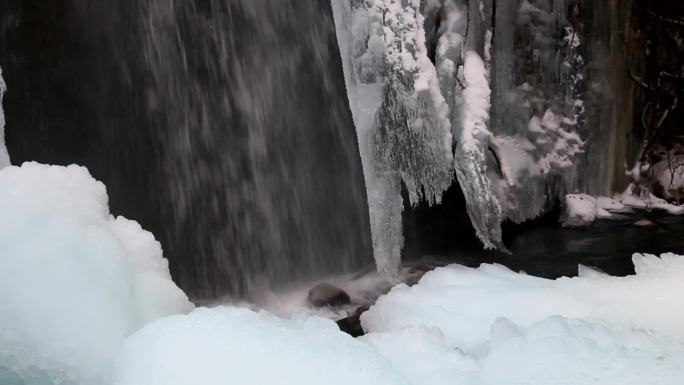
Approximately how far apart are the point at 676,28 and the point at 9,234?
7095 millimetres

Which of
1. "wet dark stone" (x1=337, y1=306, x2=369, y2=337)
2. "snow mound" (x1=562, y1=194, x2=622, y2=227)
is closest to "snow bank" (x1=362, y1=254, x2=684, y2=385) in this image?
"wet dark stone" (x1=337, y1=306, x2=369, y2=337)

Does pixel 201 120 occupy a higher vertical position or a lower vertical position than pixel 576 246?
higher

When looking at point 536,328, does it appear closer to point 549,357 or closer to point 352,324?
point 549,357

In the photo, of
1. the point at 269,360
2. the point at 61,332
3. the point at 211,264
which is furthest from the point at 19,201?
the point at 211,264

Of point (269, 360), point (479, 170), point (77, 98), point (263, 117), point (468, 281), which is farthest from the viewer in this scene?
point (263, 117)

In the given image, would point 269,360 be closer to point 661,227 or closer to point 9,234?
point 9,234

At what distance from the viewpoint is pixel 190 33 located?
5.24 metres

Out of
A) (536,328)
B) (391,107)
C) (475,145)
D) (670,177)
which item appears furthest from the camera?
(670,177)

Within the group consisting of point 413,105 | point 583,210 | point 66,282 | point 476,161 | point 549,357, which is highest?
point 413,105

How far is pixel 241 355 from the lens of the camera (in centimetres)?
144

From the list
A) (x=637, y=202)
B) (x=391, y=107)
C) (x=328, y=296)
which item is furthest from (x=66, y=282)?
(x=637, y=202)

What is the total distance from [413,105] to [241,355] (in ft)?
9.72

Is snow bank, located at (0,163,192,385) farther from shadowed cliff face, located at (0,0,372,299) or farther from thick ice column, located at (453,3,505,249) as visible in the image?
shadowed cliff face, located at (0,0,372,299)

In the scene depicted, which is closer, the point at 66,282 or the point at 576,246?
the point at 66,282
